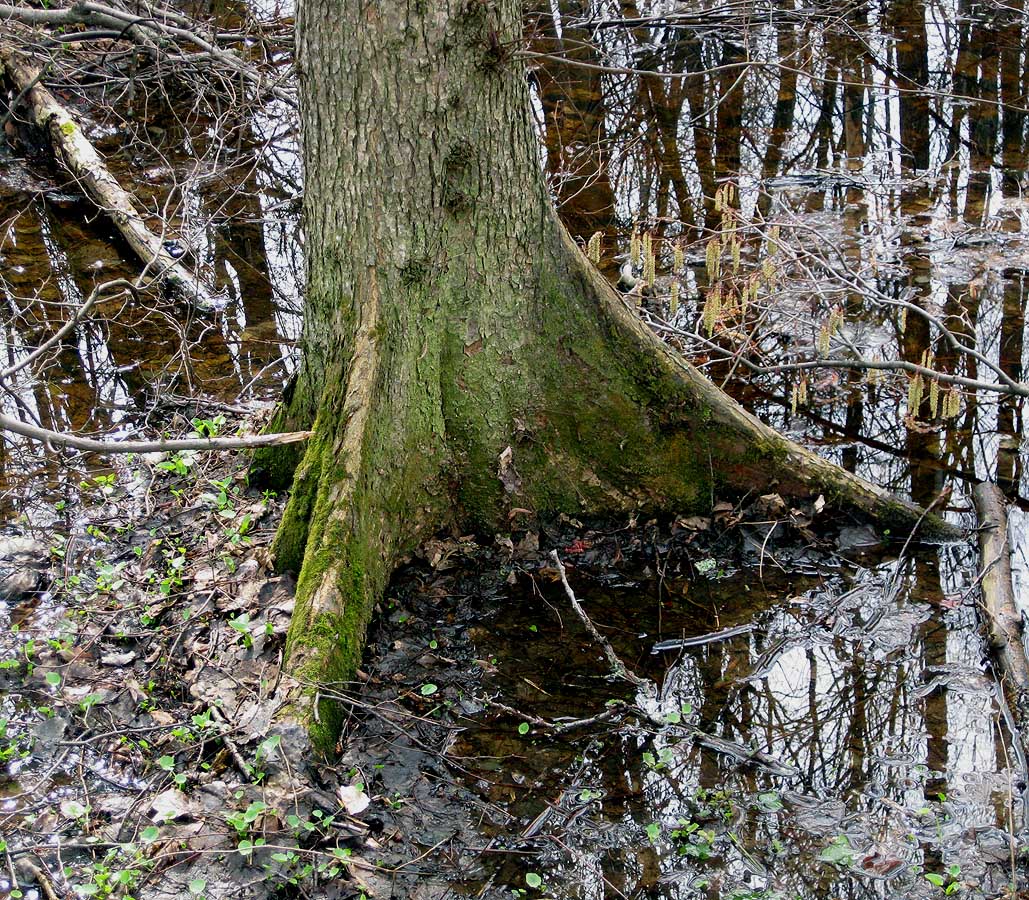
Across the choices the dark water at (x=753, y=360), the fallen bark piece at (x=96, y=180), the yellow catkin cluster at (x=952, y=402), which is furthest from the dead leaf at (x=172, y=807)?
the yellow catkin cluster at (x=952, y=402)

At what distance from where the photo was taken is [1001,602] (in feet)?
15.5

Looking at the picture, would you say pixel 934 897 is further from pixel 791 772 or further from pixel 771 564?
pixel 771 564

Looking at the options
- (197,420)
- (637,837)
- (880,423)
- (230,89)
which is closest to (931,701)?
(637,837)

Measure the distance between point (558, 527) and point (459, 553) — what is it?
54cm

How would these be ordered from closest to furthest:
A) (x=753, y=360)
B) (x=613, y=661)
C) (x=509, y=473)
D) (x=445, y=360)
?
(x=613, y=661)
(x=445, y=360)
(x=509, y=473)
(x=753, y=360)

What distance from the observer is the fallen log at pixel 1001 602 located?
433 cm

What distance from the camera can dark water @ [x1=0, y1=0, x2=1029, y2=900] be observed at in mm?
3809

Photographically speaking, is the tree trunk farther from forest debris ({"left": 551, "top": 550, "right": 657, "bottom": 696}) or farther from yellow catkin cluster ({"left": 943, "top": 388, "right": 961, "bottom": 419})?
forest debris ({"left": 551, "top": 550, "right": 657, "bottom": 696})

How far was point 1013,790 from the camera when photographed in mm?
3898

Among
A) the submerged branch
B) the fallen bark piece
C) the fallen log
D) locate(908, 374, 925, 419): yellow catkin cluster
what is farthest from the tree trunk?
the fallen bark piece

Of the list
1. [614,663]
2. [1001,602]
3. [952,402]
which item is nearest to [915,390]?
[952,402]

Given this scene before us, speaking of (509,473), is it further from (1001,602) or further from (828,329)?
(1001,602)

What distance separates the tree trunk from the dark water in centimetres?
46

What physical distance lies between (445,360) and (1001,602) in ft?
9.12
